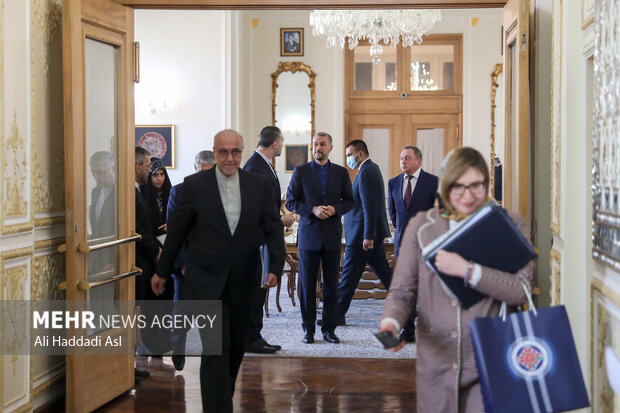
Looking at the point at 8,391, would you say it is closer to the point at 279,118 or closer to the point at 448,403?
the point at 448,403

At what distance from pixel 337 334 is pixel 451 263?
4763 millimetres

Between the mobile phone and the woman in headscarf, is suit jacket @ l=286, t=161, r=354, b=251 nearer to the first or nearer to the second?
the woman in headscarf

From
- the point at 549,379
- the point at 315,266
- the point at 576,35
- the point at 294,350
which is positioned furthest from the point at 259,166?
the point at 549,379

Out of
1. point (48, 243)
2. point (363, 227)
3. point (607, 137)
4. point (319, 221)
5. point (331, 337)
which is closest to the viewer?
point (607, 137)

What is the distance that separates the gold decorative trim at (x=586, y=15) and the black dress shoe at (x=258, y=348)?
385 cm

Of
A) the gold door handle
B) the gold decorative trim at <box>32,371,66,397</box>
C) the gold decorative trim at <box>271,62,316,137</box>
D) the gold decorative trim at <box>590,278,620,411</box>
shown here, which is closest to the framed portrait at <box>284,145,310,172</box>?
the gold decorative trim at <box>271,62,316,137</box>

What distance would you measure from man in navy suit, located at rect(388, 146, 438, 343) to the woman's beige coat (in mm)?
3986

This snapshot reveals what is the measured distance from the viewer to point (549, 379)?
87.6 inches

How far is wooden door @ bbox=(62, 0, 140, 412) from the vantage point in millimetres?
4324

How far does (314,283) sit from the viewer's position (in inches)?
251

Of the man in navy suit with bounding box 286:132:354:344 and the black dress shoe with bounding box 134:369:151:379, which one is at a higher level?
the man in navy suit with bounding box 286:132:354:344

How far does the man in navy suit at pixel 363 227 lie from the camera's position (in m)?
6.97

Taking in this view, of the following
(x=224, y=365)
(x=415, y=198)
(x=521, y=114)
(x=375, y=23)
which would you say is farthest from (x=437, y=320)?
(x=375, y=23)

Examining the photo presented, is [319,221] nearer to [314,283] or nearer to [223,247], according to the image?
[314,283]
